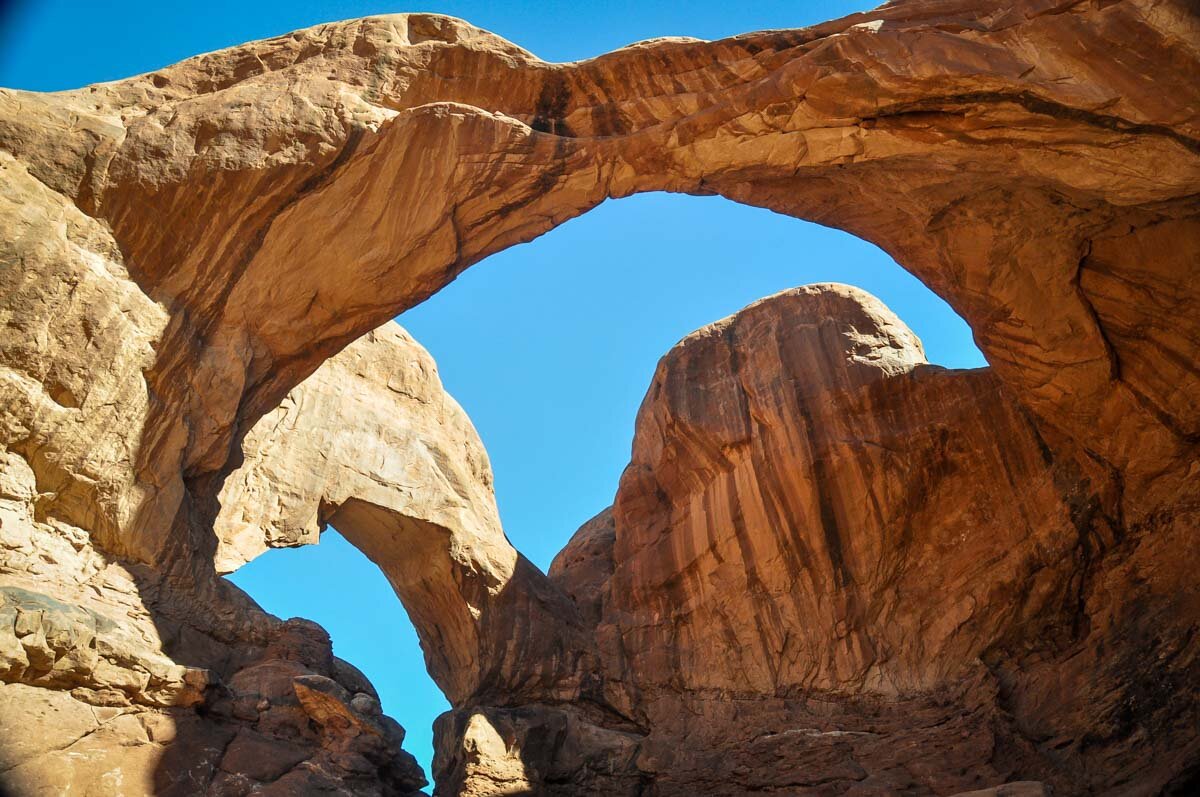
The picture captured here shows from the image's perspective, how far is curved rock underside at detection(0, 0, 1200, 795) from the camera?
1339cm

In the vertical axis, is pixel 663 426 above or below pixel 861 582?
above

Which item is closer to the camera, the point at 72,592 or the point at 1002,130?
the point at 72,592

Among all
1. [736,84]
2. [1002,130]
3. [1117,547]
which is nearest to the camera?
[1002,130]

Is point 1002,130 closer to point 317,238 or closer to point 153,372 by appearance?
point 317,238

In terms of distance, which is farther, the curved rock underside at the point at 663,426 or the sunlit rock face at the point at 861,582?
the sunlit rock face at the point at 861,582

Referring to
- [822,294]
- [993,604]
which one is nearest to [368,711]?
[993,604]

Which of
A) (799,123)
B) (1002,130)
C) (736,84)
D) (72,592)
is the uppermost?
(736,84)

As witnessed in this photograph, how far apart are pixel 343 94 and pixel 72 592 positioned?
7.73m

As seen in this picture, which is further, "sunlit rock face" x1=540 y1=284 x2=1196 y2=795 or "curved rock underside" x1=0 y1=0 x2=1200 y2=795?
"sunlit rock face" x1=540 y1=284 x2=1196 y2=795

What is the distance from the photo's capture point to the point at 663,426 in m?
22.1

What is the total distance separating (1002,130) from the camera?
46.3 feet

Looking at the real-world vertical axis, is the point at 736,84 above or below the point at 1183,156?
above

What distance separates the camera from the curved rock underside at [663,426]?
1339cm

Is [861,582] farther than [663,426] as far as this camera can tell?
No
